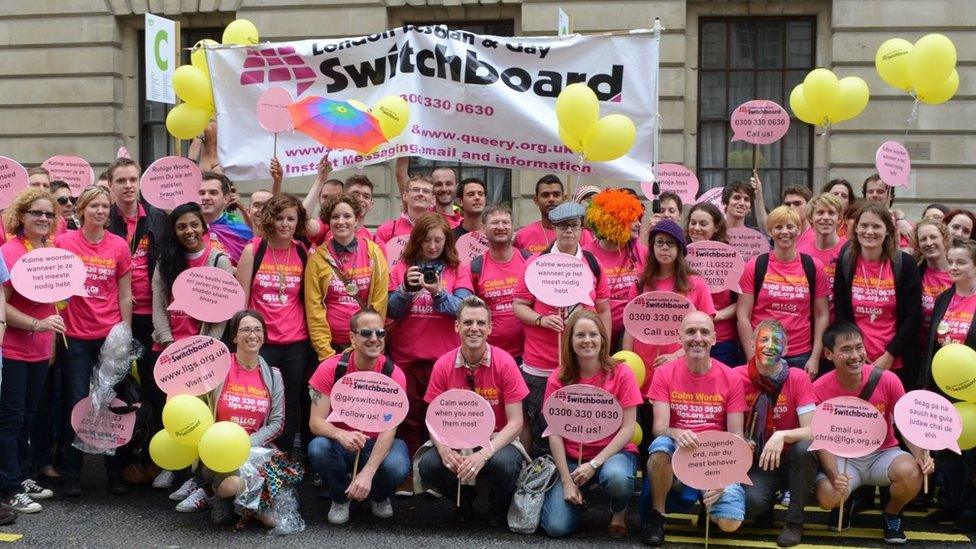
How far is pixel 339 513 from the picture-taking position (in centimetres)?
620

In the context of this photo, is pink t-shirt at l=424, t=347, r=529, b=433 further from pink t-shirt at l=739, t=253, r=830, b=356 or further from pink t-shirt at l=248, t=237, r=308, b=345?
pink t-shirt at l=739, t=253, r=830, b=356

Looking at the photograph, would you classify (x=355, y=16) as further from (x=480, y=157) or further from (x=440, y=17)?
(x=480, y=157)

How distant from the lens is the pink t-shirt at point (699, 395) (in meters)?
5.89

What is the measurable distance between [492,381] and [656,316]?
1.10m

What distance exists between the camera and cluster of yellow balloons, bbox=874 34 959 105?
7832mm

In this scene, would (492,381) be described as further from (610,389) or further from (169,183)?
(169,183)

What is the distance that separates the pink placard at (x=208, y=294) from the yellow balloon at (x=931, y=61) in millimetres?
5239

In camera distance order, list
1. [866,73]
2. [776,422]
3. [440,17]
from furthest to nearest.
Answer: [440,17] < [866,73] < [776,422]

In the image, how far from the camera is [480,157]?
780 centimetres

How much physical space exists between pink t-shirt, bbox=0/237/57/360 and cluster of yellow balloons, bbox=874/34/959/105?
20.7ft

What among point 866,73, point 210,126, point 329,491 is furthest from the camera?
point 866,73

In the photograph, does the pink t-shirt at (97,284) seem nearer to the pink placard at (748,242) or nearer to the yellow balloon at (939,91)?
the pink placard at (748,242)

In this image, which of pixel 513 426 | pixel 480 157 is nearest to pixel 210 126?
pixel 480 157

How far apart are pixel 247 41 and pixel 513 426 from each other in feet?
15.2
